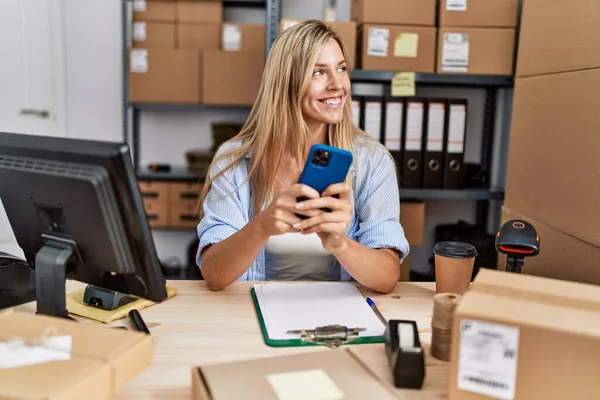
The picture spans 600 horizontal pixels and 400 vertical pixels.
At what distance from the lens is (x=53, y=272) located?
89 cm

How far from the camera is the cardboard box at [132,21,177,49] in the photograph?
2615 millimetres

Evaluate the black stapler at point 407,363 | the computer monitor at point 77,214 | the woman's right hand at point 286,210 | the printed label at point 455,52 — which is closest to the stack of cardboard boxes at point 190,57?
the printed label at point 455,52

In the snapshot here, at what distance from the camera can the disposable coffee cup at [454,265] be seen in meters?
1.12

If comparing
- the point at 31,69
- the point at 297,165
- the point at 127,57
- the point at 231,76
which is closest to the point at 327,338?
the point at 297,165

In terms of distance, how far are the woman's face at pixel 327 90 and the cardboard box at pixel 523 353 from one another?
79 cm

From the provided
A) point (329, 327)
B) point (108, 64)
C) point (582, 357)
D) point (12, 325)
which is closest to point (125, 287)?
point (12, 325)

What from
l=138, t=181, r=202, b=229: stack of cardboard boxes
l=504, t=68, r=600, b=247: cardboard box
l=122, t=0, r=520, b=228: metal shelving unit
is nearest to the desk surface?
l=504, t=68, r=600, b=247: cardboard box

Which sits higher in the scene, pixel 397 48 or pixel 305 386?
pixel 397 48

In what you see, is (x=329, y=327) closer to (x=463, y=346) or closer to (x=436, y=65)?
(x=463, y=346)

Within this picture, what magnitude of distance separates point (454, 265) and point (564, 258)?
40 centimetres

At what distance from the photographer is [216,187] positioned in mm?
1392

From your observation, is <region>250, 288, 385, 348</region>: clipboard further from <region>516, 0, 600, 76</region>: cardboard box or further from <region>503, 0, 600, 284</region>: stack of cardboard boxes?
<region>516, 0, 600, 76</region>: cardboard box

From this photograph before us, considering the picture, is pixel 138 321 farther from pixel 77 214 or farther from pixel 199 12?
pixel 199 12

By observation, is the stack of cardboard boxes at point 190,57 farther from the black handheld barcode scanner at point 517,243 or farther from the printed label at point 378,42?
the black handheld barcode scanner at point 517,243
